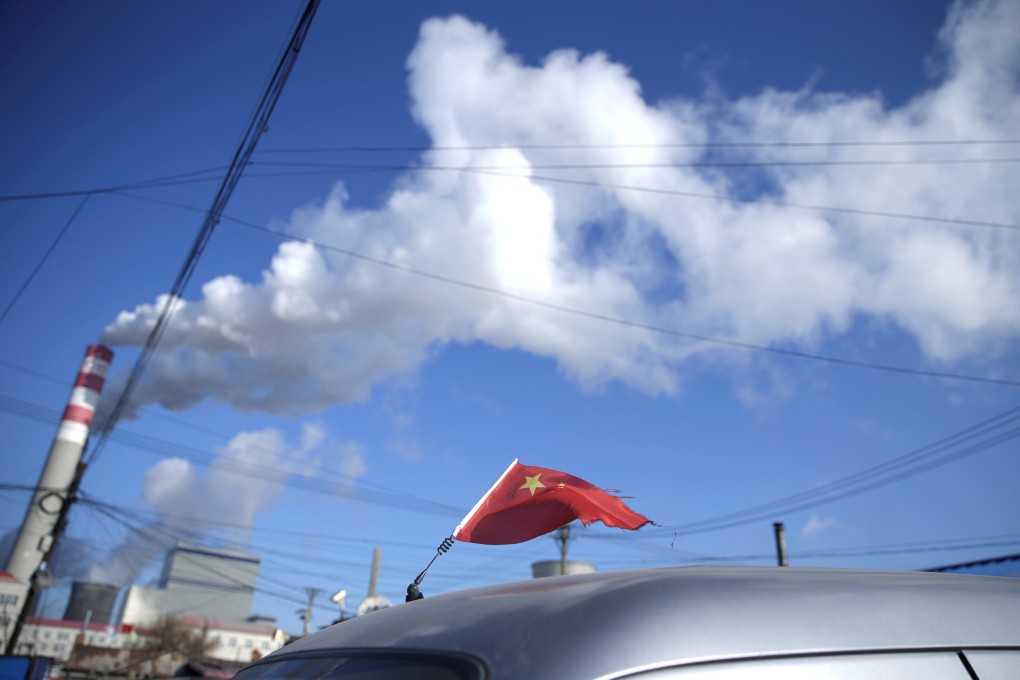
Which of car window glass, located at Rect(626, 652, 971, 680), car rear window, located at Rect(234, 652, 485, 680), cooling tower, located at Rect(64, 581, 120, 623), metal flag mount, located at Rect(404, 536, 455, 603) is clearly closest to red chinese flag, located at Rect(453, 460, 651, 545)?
metal flag mount, located at Rect(404, 536, 455, 603)

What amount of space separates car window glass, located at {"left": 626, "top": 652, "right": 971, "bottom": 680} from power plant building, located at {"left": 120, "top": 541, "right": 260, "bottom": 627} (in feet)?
373

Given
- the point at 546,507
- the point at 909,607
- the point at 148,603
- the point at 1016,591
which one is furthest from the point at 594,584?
the point at 148,603

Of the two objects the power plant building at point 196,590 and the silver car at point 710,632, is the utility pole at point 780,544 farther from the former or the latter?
the power plant building at point 196,590

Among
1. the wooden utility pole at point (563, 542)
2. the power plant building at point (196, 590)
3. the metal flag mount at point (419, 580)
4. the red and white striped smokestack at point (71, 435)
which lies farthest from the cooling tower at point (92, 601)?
the metal flag mount at point (419, 580)

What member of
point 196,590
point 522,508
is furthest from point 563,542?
point 196,590

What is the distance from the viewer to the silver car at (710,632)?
3.92ft

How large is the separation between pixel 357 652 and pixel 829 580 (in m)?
→ 0.97

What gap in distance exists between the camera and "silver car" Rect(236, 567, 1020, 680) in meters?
1.20

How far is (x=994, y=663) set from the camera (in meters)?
1.31

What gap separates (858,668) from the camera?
1248mm

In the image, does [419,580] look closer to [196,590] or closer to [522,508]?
[522,508]

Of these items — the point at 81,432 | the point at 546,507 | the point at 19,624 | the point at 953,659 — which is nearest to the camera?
the point at 953,659

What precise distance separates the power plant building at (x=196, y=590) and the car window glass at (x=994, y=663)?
114 m

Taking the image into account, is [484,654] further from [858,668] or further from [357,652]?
[858,668]
